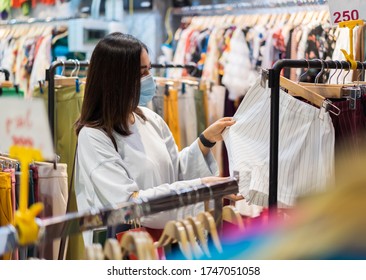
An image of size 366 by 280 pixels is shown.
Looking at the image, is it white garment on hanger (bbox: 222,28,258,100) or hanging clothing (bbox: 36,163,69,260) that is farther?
white garment on hanger (bbox: 222,28,258,100)

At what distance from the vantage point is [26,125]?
1350 mm

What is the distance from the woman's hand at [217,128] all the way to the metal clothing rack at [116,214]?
630 millimetres

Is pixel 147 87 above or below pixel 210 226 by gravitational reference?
above

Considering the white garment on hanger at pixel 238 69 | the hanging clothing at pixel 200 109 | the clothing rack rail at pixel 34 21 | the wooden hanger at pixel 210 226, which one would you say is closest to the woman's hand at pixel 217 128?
the wooden hanger at pixel 210 226

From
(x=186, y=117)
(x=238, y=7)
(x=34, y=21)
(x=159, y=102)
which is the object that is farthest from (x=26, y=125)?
(x=34, y=21)

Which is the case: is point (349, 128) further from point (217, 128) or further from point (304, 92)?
point (217, 128)

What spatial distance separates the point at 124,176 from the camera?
6.90ft

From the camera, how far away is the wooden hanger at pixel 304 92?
2078mm

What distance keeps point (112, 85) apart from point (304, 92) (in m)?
0.64

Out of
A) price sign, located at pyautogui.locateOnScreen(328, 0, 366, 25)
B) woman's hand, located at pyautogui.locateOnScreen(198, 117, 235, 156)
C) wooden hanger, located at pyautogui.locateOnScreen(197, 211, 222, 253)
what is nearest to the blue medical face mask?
woman's hand, located at pyautogui.locateOnScreen(198, 117, 235, 156)

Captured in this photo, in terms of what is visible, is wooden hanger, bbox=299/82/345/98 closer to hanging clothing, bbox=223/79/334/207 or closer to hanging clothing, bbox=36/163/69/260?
hanging clothing, bbox=223/79/334/207

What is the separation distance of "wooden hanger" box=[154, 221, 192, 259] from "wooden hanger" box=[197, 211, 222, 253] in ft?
0.25

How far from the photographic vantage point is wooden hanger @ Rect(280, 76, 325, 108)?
6.82ft
